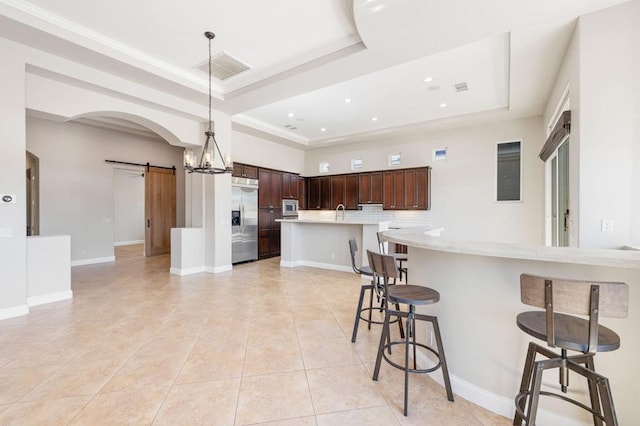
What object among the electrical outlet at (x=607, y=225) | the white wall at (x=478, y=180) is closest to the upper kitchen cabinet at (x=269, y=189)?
the white wall at (x=478, y=180)

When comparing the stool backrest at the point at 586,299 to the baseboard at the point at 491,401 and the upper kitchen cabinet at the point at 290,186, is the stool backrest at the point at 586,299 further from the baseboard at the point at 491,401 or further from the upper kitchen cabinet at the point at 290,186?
Answer: the upper kitchen cabinet at the point at 290,186

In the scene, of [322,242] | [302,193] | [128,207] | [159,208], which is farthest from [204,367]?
[128,207]

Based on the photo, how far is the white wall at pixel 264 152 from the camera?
7.69m

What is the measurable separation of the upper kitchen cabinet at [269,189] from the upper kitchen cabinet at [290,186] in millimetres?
178

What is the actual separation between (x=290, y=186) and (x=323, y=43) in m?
5.42

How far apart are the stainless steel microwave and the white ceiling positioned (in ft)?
11.7

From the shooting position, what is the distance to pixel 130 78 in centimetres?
448

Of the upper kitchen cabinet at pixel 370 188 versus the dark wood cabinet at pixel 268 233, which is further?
the upper kitchen cabinet at pixel 370 188

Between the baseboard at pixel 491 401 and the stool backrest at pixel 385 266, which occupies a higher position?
the stool backrest at pixel 385 266

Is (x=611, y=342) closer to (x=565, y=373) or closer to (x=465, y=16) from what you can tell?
(x=565, y=373)

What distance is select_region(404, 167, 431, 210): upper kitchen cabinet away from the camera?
23.9 feet

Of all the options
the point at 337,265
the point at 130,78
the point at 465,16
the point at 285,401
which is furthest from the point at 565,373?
the point at 130,78

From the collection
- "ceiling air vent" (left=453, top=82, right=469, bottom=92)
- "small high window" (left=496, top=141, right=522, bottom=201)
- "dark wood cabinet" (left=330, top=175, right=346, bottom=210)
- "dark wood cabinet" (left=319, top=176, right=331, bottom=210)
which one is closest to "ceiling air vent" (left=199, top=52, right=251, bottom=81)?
"ceiling air vent" (left=453, top=82, right=469, bottom=92)

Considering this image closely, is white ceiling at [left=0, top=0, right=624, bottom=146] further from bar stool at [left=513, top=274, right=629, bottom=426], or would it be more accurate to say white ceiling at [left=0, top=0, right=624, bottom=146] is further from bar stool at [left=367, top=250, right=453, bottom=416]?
bar stool at [left=513, top=274, right=629, bottom=426]
